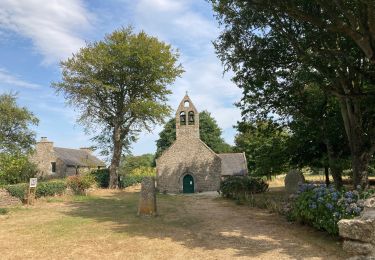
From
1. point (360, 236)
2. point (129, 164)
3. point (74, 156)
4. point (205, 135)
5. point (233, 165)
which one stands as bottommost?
point (360, 236)

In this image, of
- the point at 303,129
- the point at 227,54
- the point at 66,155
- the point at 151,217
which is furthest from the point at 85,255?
the point at 66,155

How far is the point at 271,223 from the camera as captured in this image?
1426 cm

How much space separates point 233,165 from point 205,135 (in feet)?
80.5

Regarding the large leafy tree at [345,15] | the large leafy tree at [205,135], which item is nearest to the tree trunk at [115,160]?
the large leafy tree at [345,15]

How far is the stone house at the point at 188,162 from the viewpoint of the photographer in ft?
122

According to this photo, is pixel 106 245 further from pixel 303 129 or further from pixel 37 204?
pixel 303 129

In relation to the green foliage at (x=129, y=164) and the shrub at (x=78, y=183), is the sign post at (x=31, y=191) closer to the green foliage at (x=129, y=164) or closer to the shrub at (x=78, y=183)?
the shrub at (x=78, y=183)

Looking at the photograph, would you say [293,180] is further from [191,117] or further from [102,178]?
[102,178]

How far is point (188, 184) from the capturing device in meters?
37.8

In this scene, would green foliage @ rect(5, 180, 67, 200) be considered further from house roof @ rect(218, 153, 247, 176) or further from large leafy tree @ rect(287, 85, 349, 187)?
house roof @ rect(218, 153, 247, 176)

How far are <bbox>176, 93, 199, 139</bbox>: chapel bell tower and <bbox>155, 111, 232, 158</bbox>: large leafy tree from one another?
30.2 metres

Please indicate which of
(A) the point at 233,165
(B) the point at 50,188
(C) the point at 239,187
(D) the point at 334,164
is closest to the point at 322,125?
(D) the point at 334,164

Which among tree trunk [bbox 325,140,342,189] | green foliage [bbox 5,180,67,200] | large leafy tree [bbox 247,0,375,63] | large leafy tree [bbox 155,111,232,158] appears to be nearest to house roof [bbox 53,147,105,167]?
large leafy tree [bbox 155,111,232,158]

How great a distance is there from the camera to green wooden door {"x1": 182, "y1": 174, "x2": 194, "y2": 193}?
3756 cm
